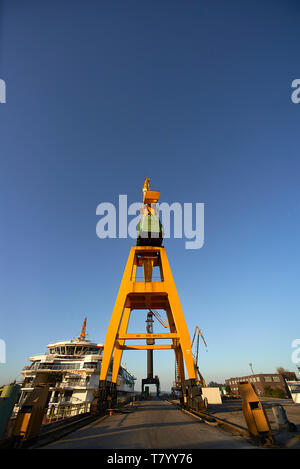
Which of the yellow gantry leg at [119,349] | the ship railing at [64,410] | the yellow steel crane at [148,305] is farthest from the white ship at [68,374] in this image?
the yellow steel crane at [148,305]

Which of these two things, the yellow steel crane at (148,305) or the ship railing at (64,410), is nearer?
the ship railing at (64,410)

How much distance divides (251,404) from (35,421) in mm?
→ 6394

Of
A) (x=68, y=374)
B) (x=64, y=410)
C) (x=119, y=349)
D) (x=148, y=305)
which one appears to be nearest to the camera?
(x=64, y=410)

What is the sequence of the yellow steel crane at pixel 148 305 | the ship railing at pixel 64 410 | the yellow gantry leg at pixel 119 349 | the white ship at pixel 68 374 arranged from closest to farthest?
the ship railing at pixel 64 410 → the yellow steel crane at pixel 148 305 → the yellow gantry leg at pixel 119 349 → the white ship at pixel 68 374

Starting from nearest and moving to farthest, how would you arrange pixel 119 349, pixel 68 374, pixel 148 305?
pixel 119 349, pixel 148 305, pixel 68 374

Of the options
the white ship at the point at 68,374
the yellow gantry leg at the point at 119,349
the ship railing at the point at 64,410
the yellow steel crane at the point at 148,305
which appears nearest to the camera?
the ship railing at the point at 64,410

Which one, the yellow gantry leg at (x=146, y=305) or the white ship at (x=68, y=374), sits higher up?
the yellow gantry leg at (x=146, y=305)

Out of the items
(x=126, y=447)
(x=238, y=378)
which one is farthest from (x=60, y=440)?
(x=238, y=378)

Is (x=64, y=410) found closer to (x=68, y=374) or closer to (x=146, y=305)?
(x=146, y=305)

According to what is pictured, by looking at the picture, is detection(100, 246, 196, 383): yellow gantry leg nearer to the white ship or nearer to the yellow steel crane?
the yellow steel crane

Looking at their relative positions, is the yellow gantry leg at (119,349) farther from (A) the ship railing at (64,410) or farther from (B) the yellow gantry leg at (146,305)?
(A) the ship railing at (64,410)

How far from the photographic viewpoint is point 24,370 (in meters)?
33.4

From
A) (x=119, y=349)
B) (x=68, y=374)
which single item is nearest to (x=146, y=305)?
(x=119, y=349)

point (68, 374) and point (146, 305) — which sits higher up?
point (146, 305)
